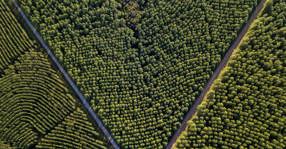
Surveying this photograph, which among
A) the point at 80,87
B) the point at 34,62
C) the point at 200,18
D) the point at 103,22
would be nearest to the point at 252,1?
the point at 200,18

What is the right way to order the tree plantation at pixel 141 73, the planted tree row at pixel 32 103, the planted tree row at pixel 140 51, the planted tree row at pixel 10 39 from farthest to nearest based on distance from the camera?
the planted tree row at pixel 10 39 < the planted tree row at pixel 32 103 < the planted tree row at pixel 140 51 < the tree plantation at pixel 141 73

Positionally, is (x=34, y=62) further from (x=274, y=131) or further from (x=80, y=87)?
(x=274, y=131)

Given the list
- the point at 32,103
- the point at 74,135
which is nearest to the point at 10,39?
the point at 32,103

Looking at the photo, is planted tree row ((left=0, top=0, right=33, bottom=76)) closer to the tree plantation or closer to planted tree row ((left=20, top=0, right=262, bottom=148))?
the tree plantation

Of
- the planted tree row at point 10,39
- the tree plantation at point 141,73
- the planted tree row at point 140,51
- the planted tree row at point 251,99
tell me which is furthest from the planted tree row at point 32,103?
the planted tree row at point 251,99

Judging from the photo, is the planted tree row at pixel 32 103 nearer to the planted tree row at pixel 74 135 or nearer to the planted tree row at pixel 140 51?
the planted tree row at pixel 74 135
